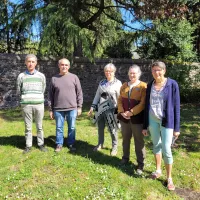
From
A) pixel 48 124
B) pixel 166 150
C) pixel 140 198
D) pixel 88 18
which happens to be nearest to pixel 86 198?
pixel 140 198

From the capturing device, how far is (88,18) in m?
11.0

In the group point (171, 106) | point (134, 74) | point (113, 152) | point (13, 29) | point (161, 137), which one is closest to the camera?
point (171, 106)

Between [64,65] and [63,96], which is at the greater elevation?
[64,65]

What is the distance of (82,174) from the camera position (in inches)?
155

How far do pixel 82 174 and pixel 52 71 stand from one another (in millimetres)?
6760

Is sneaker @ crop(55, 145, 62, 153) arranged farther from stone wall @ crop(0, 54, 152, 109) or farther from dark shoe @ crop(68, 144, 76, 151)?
stone wall @ crop(0, 54, 152, 109)

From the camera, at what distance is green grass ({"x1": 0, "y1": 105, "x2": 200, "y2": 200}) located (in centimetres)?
352

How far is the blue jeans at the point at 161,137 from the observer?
3.52m

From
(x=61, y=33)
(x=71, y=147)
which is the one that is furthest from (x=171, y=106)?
(x=61, y=33)

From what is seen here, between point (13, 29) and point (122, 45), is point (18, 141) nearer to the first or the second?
point (13, 29)

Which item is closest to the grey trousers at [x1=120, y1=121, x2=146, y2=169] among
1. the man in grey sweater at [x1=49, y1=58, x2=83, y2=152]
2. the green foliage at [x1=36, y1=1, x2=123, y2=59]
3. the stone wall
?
the man in grey sweater at [x1=49, y1=58, x2=83, y2=152]

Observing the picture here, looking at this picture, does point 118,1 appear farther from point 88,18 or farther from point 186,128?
point 186,128

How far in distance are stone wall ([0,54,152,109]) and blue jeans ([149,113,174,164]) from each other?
22.8 feet

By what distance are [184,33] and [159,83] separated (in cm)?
1288
